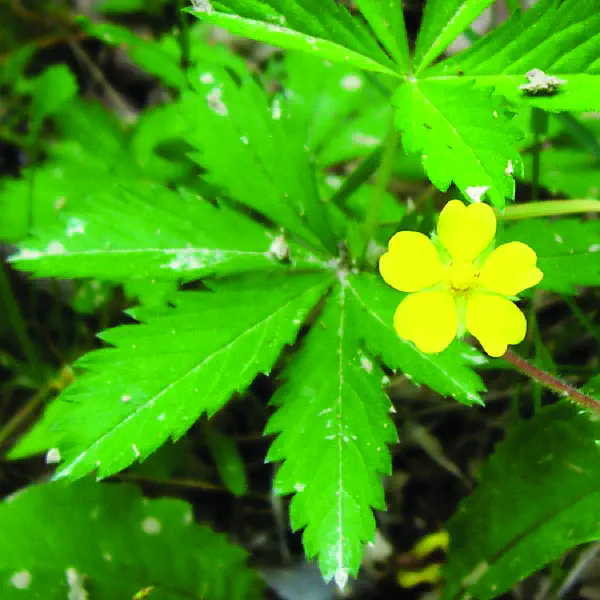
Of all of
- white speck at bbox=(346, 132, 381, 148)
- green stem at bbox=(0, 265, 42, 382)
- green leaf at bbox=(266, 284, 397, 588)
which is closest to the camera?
green leaf at bbox=(266, 284, 397, 588)

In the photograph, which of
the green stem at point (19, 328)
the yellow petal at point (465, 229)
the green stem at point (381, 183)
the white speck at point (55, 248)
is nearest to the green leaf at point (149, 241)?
the white speck at point (55, 248)

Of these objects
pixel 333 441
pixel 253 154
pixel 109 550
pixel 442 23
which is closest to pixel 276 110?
pixel 253 154

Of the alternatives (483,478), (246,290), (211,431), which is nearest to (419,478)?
(483,478)

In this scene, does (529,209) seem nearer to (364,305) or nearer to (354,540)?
(364,305)

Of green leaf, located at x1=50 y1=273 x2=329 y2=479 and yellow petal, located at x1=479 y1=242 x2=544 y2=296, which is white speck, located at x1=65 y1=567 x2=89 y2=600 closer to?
green leaf, located at x1=50 y1=273 x2=329 y2=479

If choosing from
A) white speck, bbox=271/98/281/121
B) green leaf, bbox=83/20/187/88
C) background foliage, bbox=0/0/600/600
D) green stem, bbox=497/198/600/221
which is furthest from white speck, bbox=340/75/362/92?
green stem, bbox=497/198/600/221
